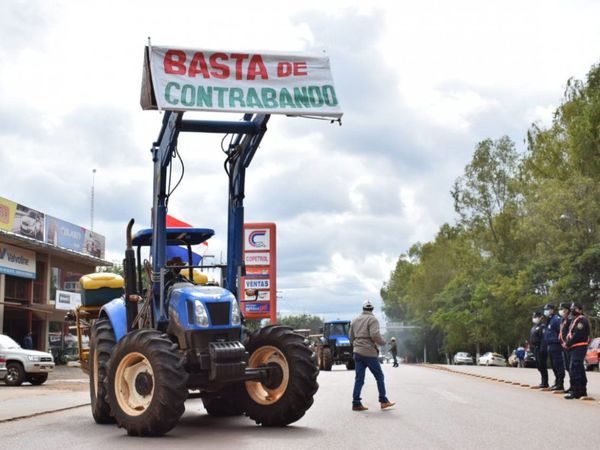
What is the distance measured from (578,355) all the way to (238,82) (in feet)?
32.0

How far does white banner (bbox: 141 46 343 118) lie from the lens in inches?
428

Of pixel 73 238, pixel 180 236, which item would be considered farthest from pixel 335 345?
pixel 180 236

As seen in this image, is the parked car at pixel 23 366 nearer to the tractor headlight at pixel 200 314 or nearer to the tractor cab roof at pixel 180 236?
the tractor cab roof at pixel 180 236

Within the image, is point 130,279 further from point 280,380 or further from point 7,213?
point 7,213

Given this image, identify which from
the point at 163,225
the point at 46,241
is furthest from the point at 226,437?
the point at 46,241

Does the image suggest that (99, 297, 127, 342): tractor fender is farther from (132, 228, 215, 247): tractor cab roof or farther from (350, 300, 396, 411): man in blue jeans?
(350, 300, 396, 411): man in blue jeans

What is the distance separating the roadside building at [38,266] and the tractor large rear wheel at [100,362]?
93.1 feet

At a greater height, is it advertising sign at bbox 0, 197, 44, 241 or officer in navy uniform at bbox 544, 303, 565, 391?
advertising sign at bbox 0, 197, 44, 241

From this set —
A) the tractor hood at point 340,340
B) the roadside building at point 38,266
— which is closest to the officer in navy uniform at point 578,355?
the tractor hood at point 340,340

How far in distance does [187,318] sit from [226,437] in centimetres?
158

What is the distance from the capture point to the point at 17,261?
42.9 m

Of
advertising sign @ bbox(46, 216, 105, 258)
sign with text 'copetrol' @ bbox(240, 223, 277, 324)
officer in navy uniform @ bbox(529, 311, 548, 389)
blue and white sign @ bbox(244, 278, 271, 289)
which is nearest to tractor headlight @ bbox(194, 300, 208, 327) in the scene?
officer in navy uniform @ bbox(529, 311, 548, 389)

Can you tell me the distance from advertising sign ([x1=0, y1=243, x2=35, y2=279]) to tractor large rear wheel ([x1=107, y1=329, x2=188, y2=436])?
32117mm

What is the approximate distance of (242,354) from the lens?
10.6m
